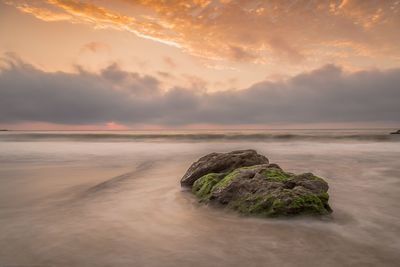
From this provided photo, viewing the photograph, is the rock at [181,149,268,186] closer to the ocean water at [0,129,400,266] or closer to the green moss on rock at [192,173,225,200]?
the green moss on rock at [192,173,225,200]

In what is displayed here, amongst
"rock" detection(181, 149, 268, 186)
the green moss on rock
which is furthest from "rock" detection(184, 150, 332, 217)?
"rock" detection(181, 149, 268, 186)

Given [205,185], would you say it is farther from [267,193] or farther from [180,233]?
[180,233]

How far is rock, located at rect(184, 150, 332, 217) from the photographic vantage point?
264 inches

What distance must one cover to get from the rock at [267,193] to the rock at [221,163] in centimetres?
116

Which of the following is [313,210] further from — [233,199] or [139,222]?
[139,222]

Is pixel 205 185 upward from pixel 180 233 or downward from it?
upward

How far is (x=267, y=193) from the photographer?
7074mm

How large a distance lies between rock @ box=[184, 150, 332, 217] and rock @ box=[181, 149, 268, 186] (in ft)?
3.79

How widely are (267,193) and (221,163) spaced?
344 centimetres

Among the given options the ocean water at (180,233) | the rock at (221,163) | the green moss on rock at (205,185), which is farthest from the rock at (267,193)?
the rock at (221,163)

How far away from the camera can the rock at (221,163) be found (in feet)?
33.9

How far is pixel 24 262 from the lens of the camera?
464cm

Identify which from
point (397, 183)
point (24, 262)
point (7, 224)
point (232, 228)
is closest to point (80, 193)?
point (7, 224)

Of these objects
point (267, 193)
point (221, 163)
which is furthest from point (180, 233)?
point (221, 163)
